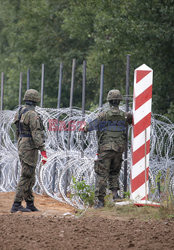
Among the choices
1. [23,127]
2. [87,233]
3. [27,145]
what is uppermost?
[23,127]

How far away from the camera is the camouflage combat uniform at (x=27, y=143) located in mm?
8617

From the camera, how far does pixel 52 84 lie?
2770 cm

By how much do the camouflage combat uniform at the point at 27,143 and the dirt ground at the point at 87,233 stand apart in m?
1.78

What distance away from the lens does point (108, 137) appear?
829cm

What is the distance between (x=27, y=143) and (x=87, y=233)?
10.6 feet

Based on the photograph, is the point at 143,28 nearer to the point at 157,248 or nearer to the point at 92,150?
the point at 92,150

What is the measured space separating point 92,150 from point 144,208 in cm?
305

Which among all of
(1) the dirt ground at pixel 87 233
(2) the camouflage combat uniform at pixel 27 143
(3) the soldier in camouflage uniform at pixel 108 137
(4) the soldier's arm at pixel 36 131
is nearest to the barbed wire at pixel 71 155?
(3) the soldier in camouflage uniform at pixel 108 137

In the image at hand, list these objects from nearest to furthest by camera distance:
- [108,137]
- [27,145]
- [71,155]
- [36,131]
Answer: [108,137]
[36,131]
[27,145]
[71,155]

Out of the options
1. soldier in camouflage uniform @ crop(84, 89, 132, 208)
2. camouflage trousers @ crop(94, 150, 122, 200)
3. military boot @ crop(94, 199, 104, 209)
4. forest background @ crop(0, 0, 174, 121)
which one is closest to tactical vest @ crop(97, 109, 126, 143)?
soldier in camouflage uniform @ crop(84, 89, 132, 208)

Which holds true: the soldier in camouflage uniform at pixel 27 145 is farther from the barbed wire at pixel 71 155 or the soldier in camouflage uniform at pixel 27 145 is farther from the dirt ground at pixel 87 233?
the dirt ground at pixel 87 233

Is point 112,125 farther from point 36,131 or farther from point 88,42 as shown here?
point 88,42

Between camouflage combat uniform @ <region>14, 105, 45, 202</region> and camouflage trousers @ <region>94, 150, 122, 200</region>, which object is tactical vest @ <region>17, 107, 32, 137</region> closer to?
camouflage combat uniform @ <region>14, 105, 45, 202</region>

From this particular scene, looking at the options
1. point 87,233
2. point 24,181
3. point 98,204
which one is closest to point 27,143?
point 24,181
